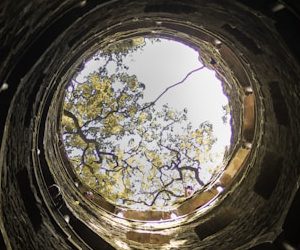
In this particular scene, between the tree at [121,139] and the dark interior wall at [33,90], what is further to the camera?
the tree at [121,139]

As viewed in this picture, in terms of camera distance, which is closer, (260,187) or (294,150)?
(294,150)

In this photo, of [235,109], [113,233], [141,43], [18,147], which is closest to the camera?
[18,147]

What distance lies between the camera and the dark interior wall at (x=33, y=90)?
4.54m

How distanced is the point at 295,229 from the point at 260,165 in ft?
7.32

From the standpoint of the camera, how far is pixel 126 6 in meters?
6.79

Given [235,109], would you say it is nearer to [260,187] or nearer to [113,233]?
[260,187]

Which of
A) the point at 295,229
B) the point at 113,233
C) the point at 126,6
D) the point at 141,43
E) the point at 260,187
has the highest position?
the point at 141,43

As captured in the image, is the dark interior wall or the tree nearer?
the dark interior wall

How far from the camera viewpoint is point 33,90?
6.08m

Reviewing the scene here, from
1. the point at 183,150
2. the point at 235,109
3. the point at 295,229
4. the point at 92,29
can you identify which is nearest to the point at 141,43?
the point at 183,150

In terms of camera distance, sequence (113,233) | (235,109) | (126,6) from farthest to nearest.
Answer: (235,109) → (113,233) → (126,6)

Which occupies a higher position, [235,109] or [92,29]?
[92,29]

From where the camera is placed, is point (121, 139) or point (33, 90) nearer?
point (33, 90)

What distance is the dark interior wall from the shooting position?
4.54 metres
